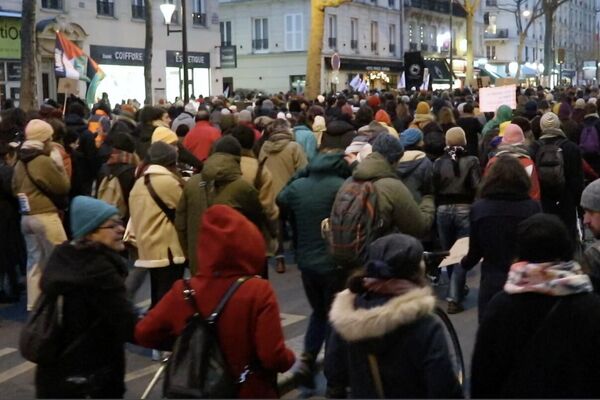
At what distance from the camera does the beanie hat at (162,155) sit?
283 inches

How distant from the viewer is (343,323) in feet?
12.0

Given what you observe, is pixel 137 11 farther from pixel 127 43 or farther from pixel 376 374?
pixel 376 374

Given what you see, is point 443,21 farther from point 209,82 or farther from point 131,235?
point 131,235

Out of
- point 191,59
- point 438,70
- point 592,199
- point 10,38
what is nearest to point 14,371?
point 592,199

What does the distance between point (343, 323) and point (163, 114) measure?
25.3ft

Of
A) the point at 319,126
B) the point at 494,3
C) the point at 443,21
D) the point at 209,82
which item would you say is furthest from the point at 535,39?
the point at 319,126

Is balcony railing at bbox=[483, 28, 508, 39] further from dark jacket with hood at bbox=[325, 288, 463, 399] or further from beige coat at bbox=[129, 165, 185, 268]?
dark jacket with hood at bbox=[325, 288, 463, 399]

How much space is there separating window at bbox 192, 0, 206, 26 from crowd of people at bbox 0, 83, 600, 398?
92.4 feet

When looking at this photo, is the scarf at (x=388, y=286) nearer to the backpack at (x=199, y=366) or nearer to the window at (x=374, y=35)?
the backpack at (x=199, y=366)

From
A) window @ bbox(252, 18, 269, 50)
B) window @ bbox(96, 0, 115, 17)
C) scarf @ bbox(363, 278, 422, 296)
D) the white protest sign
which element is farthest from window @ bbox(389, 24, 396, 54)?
scarf @ bbox(363, 278, 422, 296)

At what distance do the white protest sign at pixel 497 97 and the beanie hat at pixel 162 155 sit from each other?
804 cm

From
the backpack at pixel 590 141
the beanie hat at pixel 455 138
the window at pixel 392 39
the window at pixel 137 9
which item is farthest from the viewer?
the window at pixel 392 39

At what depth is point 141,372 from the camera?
699cm

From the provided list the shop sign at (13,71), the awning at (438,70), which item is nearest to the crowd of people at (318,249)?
the shop sign at (13,71)
